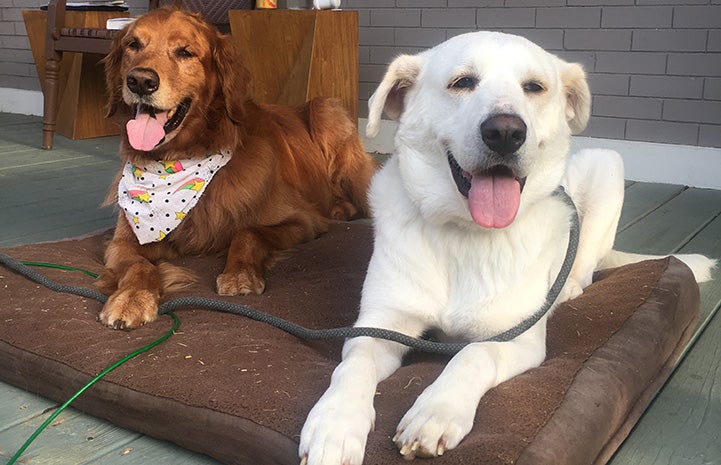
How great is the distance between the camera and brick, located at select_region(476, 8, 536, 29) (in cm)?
454

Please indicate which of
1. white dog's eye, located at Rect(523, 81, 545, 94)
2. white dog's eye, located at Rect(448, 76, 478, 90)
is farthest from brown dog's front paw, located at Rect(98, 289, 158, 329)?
white dog's eye, located at Rect(523, 81, 545, 94)

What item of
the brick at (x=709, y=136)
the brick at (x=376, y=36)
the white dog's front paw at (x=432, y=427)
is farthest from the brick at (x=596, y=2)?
the white dog's front paw at (x=432, y=427)

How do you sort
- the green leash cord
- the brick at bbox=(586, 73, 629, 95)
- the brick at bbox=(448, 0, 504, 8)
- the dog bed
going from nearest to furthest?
1. the dog bed
2. the green leash cord
3. the brick at bbox=(586, 73, 629, 95)
4. the brick at bbox=(448, 0, 504, 8)

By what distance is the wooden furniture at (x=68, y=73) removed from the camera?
208 inches

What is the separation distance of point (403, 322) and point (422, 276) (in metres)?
0.12

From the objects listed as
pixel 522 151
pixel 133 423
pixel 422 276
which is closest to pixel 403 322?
pixel 422 276

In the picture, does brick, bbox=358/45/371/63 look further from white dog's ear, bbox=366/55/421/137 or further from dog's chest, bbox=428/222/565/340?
dog's chest, bbox=428/222/565/340

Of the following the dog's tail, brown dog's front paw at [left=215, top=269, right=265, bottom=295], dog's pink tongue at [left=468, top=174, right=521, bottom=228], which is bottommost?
brown dog's front paw at [left=215, top=269, right=265, bottom=295]

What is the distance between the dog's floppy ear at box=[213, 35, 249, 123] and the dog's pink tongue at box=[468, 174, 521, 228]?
4.58 feet

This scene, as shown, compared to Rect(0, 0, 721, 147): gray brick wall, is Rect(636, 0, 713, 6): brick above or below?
above

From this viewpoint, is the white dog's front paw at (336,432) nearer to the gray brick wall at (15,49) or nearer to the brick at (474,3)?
the brick at (474,3)

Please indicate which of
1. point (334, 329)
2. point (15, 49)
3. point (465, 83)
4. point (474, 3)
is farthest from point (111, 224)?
point (15, 49)

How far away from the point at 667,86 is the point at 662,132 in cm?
25

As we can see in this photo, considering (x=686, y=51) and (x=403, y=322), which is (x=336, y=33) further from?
(x=403, y=322)
